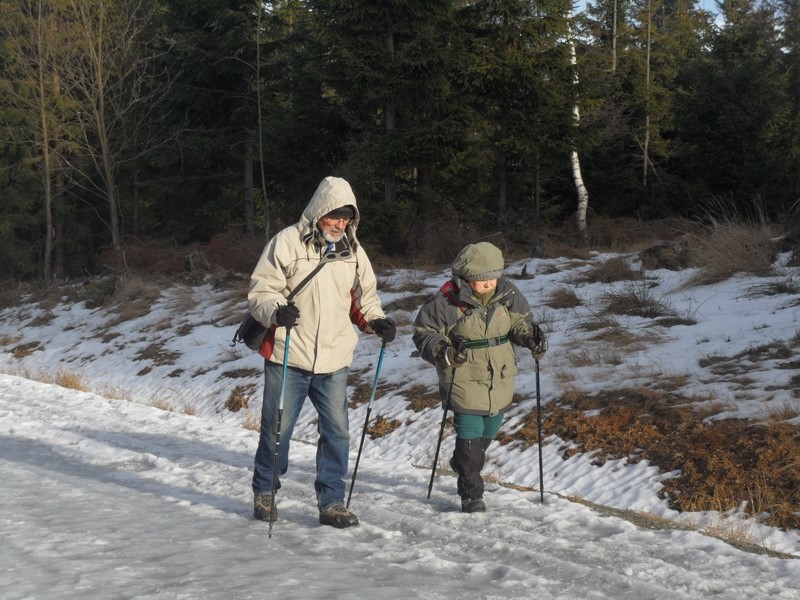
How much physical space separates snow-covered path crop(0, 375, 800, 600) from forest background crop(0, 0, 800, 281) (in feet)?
48.4

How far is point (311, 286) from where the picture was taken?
18.8ft

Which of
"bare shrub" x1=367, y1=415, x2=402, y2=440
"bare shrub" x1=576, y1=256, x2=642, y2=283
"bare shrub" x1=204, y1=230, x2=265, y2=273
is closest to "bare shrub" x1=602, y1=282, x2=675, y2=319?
"bare shrub" x1=576, y1=256, x2=642, y2=283

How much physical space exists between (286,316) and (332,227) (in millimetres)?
738

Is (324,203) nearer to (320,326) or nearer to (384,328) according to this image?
(320,326)

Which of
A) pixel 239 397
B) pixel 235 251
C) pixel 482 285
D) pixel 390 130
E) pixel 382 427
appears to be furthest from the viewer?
pixel 235 251

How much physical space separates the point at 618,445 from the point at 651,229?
17938mm

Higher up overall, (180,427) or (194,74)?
(194,74)

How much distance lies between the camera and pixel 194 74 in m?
31.9

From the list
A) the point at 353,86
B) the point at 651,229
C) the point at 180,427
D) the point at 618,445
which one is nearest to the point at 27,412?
the point at 180,427

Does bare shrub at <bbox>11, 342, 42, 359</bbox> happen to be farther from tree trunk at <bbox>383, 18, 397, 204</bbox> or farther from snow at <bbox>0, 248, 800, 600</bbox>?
tree trunk at <bbox>383, 18, 397, 204</bbox>

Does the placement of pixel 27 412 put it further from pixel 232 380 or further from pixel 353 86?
pixel 353 86

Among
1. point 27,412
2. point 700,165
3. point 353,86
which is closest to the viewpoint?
point 27,412

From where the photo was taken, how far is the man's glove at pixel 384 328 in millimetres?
5797

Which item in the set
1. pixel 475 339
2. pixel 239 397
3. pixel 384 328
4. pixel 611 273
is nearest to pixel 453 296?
pixel 475 339
